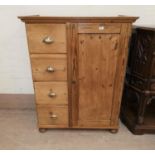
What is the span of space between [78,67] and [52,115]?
524 mm

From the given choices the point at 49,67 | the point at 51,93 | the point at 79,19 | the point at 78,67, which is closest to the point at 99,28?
the point at 79,19

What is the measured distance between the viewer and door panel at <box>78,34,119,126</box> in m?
1.33

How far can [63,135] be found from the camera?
1.68 m

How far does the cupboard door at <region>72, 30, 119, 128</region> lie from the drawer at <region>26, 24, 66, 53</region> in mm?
133

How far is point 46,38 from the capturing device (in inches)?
51.2

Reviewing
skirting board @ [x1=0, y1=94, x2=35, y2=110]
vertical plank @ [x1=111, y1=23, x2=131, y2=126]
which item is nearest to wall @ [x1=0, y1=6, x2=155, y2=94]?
skirting board @ [x1=0, y1=94, x2=35, y2=110]

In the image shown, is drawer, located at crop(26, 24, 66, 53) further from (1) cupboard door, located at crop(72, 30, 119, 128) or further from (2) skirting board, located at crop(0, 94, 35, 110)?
(2) skirting board, located at crop(0, 94, 35, 110)

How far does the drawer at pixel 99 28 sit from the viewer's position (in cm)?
127

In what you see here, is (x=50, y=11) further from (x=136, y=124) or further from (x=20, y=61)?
(x=136, y=124)

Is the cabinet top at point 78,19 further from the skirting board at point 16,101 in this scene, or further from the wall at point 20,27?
the skirting board at point 16,101

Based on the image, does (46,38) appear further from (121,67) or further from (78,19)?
(121,67)

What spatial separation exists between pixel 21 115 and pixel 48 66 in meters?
0.87

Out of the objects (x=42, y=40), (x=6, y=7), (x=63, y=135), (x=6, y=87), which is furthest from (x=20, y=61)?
(x=63, y=135)

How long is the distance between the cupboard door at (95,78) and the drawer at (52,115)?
0.31 feet
